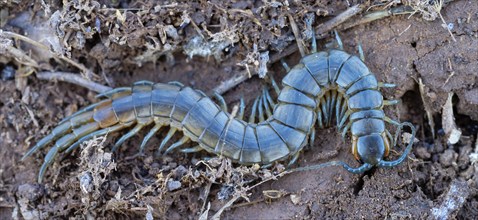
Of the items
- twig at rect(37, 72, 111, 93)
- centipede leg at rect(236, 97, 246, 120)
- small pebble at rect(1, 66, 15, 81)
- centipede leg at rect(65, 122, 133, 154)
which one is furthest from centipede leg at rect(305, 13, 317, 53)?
small pebble at rect(1, 66, 15, 81)

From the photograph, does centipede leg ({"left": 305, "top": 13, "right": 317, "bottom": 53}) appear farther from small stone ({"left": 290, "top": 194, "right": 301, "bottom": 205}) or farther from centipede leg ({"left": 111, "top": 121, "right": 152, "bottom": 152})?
centipede leg ({"left": 111, "top": 121, "right": 152, "bottom": 152})

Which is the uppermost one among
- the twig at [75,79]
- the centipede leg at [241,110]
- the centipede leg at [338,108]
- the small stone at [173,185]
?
the twig at [75,79]

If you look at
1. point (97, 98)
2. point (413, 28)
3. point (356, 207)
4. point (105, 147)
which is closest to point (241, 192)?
point (356, 207)

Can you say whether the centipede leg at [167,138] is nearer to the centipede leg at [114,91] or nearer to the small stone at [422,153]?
the centipede leg at [114,91]

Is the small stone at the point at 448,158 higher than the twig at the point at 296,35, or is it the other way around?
the twig at the point at 296,35

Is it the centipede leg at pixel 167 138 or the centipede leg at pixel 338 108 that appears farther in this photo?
the centipede leg at pixel 167 138

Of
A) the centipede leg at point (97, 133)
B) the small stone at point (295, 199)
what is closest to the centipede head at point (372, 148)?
the small stone at point (295, 199)

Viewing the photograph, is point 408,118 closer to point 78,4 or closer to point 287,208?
point 287,208
